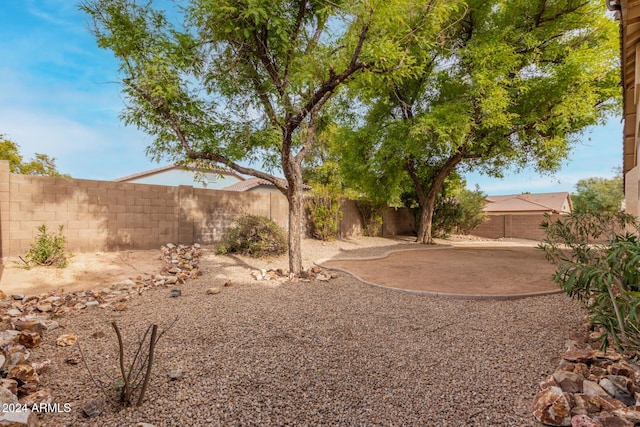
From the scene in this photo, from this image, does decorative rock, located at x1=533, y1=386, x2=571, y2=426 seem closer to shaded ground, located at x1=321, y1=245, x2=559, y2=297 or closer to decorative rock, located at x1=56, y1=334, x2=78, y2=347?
shaded ground, located at x1=321, y1=245, x2=559, y2=297

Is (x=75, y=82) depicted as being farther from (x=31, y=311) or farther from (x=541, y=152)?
(x=541, y=152)

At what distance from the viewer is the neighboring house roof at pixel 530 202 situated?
852 inches

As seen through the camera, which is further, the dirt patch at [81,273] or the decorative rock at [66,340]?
the dirt patch at [81,273]

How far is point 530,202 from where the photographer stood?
886 inches

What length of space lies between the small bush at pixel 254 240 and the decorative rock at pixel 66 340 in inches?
174

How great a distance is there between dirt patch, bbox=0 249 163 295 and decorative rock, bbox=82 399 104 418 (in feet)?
12.4

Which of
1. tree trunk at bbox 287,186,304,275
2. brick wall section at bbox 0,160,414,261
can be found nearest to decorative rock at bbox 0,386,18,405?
tree trunk at bbox 287,186,304,275

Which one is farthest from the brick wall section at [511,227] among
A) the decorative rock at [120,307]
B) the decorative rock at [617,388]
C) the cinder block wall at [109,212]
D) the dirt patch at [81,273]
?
the decorative rock at [120,307]

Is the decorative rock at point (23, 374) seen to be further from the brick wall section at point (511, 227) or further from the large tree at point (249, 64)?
the brick wall section at point (511, 227)

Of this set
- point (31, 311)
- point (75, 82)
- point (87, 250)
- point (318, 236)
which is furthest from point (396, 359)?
point (318, 236)

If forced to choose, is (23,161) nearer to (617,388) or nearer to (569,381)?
(569,381)

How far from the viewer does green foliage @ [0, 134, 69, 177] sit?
11688 millimetres

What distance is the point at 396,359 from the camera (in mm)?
2523

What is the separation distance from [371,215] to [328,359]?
11.0m
